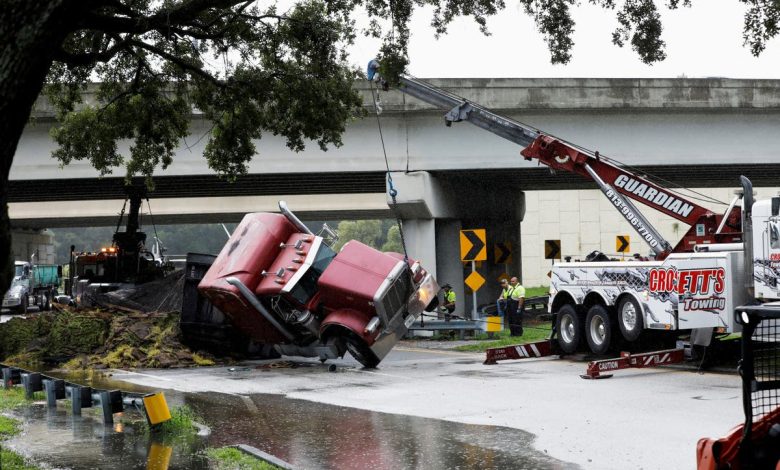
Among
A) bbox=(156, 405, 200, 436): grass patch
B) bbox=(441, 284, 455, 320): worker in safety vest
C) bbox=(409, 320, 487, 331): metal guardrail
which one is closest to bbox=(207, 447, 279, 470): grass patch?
bbox=(156, 405, 200, 436): grass patch

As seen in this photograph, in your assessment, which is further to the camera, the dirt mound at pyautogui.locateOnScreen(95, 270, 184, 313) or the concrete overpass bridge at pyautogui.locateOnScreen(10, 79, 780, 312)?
the concrete overpass bridge at pyautogui.locateOnScreen(10, 79, 780, 312)

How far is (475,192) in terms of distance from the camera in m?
34.9

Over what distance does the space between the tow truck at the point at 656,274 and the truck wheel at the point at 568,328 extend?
20 mm

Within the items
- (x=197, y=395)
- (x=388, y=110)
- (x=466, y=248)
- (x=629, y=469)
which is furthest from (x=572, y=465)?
(x=388, y=110)

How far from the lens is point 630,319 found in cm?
1834

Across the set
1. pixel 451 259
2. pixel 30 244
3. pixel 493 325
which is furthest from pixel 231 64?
pixel 30 244

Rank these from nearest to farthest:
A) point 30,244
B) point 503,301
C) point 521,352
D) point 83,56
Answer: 1. point 83,56
2. point 521,352
3. point 503,301
4. point 30,244

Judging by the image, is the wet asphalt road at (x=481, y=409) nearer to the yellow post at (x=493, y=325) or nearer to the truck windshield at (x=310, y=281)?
the truck windshield at (x=310, y=281)

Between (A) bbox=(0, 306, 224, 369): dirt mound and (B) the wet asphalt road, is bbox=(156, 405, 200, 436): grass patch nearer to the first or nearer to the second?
(B) the wet asphalt road

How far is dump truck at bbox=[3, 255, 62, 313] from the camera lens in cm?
4291

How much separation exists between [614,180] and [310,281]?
6.90 metres

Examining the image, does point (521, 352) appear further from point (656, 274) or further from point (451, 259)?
point (451, 259)

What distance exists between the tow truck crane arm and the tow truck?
0.02m

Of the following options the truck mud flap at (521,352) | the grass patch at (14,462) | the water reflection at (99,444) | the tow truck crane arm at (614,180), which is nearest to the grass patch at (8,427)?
the water reflection at (99,444)
